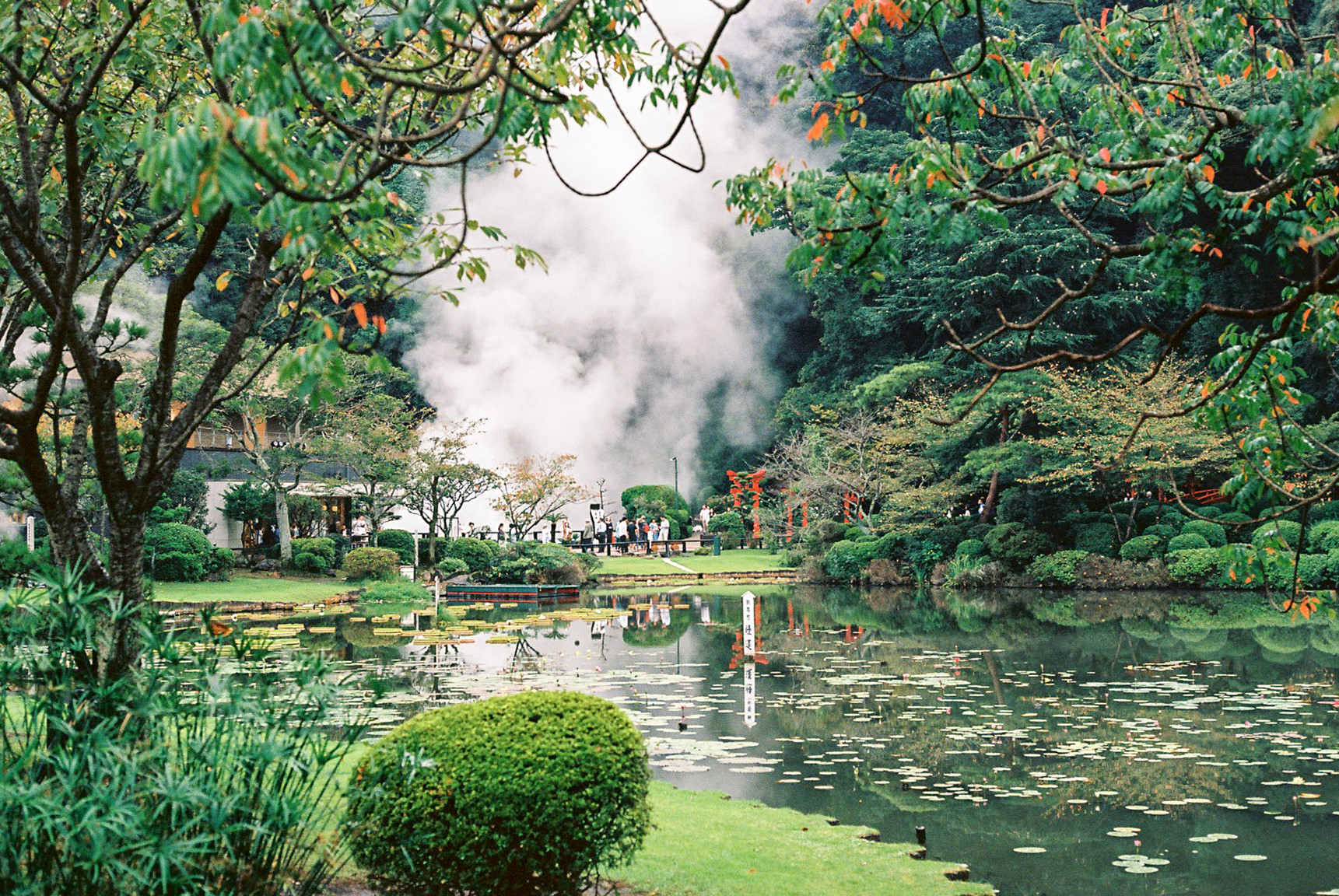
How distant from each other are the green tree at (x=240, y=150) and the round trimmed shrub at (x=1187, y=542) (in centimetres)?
2070

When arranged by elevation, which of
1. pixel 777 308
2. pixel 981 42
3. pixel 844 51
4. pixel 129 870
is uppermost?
pixel 777 308

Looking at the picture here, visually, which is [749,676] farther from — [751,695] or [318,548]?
[318,548]

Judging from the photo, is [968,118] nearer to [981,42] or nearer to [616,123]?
[981,42]

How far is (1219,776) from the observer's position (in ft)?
24.7

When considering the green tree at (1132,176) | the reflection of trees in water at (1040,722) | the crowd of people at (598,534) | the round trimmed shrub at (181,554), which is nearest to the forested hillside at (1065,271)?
the green tree at (1132,176)

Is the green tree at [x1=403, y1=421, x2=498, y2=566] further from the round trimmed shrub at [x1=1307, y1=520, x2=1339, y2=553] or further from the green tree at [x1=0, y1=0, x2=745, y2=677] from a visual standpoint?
the green tree at [x1=0, y1=0, x2=745, y2=677]

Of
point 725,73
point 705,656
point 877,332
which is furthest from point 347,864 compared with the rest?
point 877,332

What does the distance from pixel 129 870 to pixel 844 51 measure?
12.9 feet

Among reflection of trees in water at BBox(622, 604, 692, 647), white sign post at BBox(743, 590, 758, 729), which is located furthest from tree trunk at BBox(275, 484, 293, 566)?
white sign post at BBox(743, 590, 758, 729)

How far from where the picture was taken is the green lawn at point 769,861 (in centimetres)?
505

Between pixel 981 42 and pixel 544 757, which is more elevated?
pixel 981 42

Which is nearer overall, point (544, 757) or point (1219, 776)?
point (544, 757)

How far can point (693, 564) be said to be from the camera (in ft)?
111

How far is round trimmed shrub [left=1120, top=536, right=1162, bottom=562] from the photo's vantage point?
23.5 meters
